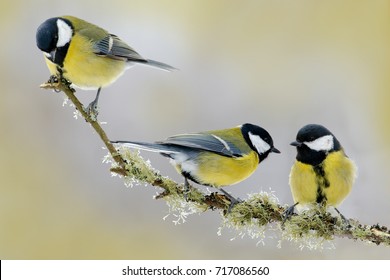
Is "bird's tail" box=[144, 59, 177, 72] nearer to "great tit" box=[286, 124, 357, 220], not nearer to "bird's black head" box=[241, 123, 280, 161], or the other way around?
"bird's black head" box=[241, 123, 280, 161]

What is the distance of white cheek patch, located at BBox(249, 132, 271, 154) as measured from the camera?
1281 mm

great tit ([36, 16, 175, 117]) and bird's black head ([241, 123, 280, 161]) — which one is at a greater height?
great tit ([36, 16, 175, 117])

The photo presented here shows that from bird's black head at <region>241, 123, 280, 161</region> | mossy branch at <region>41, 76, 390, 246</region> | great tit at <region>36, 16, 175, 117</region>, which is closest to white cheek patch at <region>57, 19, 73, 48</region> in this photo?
great tit at <region>36, 16, 175, 117</region>

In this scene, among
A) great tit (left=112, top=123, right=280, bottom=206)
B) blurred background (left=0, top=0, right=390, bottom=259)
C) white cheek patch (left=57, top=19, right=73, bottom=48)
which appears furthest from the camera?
blurred background (left=0, top=0, right=390, bottom=259)

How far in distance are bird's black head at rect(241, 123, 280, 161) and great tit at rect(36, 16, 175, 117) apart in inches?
11.0

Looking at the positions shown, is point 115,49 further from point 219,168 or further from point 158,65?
point 219,168

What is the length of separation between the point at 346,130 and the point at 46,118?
1.00 metres

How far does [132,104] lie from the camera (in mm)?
1754

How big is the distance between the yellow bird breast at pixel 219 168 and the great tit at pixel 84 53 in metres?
0.28

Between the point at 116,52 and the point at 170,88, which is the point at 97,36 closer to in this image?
the point at 116,52

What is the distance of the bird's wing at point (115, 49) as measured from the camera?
145 cm

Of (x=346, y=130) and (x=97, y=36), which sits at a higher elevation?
(x=97, y=36)

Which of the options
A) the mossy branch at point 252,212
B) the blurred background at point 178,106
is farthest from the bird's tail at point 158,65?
the mossy branch at point 252,212
